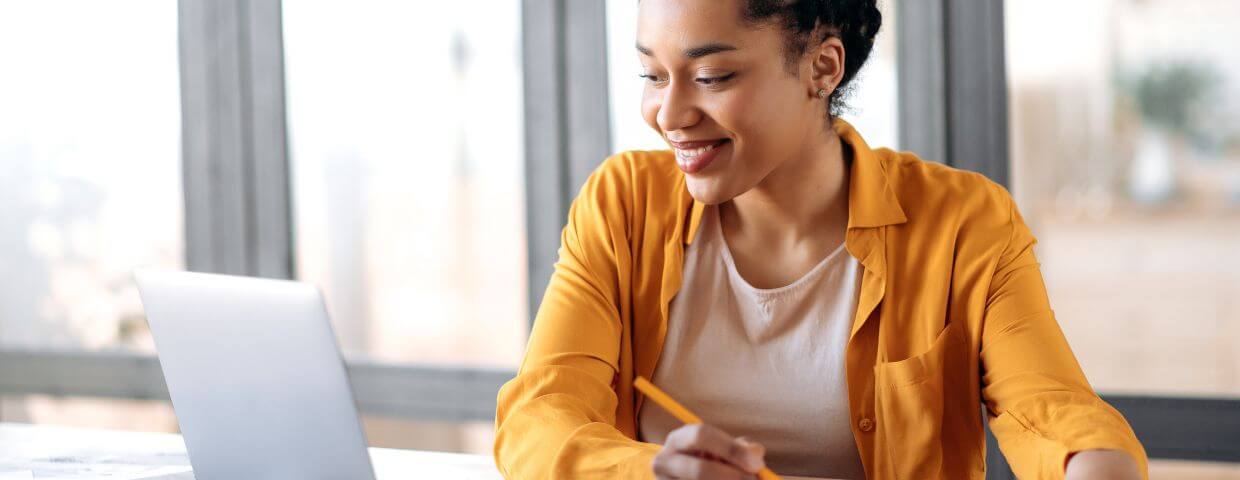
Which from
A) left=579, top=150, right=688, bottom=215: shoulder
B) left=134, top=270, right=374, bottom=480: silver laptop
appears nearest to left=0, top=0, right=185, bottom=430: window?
left=579, top=150, right=688, bottom=215: shoulder

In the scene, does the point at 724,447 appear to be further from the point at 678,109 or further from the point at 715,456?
the point at 678,109

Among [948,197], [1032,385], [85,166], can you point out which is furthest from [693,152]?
[85,166]

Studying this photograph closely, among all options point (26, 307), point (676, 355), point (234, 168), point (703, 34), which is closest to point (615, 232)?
point (676, 355)

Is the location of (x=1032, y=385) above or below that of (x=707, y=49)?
below

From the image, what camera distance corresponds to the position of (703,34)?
1.51m

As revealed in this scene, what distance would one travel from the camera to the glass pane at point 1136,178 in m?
2.15

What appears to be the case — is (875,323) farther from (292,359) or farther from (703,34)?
(292,359)

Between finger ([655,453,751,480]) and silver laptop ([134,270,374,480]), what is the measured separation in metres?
0.31

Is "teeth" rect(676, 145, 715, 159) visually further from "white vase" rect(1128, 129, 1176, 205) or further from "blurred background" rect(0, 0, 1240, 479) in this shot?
"white vase" rect(1128, 129, 1176, 205)

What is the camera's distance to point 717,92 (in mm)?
1538

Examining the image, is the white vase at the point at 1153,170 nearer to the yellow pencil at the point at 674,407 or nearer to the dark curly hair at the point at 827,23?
the dark curly hair at the point at 827,23

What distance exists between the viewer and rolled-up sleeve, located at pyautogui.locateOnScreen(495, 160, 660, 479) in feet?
4.38

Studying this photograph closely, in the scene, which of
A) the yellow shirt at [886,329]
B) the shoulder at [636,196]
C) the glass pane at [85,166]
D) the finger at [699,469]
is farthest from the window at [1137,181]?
the glass pane at [85,166]

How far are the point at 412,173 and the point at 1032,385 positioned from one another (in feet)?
5.49
